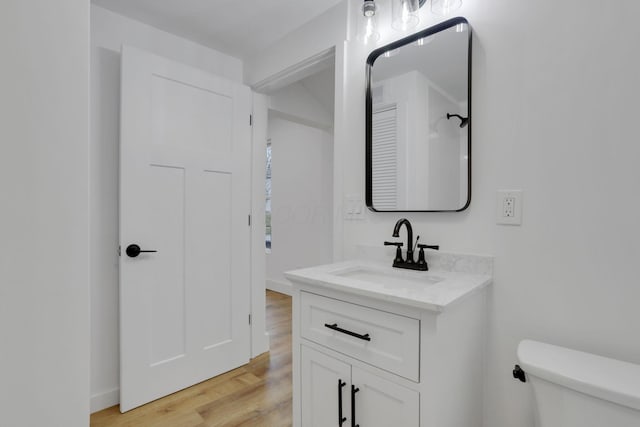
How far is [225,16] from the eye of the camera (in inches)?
76.1

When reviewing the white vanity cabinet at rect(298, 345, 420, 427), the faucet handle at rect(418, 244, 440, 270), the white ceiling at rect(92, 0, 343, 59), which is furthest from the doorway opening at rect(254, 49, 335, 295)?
the white vanity cabinet at rect(298, 345, 420, 427)

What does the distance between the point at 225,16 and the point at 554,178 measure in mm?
1925

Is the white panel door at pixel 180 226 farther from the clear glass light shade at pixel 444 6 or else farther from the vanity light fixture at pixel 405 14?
the clear glass light shade at pixel 444 6

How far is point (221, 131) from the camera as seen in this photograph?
2.21 meters

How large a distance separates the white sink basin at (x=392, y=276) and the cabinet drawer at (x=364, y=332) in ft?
0.70

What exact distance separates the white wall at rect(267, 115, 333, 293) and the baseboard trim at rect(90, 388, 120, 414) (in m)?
2.39

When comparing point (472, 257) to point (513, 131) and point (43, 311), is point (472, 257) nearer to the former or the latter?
point (513, 131)

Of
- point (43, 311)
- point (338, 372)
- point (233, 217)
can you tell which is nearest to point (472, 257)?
point (338, 372)

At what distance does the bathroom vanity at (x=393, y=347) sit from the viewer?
3.17ft

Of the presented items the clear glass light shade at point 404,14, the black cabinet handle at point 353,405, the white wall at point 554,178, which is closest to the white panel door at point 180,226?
the clear glass light shade at point 404,14

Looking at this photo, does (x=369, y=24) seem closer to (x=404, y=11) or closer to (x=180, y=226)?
(x=404, y=11)

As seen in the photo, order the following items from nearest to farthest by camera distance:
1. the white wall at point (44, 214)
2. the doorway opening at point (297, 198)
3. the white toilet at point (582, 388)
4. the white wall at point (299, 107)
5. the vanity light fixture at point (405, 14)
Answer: the white wall at point (44, 214)
the white toilet at point (582, 388)
the vanity light fixture at point (405, 14)
the white wall at point (299, 107)
the doorway opening at point (297, 198)

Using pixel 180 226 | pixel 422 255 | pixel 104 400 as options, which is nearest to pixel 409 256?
pixel 422 255

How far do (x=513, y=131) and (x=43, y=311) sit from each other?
1.49m
